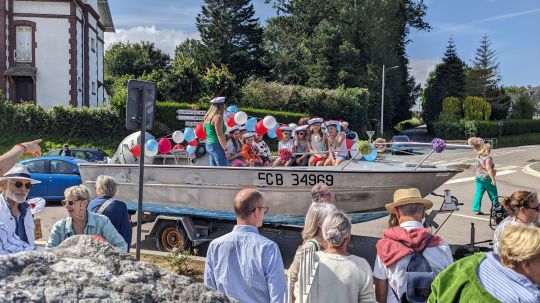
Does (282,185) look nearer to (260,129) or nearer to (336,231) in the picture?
(260,129)

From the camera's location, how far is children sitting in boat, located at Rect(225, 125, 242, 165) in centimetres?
915

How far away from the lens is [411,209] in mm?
4223

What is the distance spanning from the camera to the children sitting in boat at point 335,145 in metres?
9.08

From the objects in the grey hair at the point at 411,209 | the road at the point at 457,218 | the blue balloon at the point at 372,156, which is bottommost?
the road at the point at 457,218

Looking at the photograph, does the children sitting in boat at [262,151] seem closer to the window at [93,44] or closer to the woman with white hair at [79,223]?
the woman with white hair at [79,223]

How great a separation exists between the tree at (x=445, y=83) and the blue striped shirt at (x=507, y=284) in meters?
62.1

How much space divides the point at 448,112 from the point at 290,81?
704 inches

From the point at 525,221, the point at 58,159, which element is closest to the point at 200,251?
the point at 525,221

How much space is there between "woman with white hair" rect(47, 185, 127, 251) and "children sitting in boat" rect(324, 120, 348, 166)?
4927 millimetres

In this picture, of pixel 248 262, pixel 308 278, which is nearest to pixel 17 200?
pixel 248 262

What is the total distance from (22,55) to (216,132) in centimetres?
2827

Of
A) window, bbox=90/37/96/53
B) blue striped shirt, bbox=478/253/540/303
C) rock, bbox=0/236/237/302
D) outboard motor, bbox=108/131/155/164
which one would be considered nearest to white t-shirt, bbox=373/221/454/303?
blue striped shirt, bbox=478/253/540/303

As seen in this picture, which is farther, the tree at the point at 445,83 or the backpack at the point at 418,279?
the tree at the point at 445,83

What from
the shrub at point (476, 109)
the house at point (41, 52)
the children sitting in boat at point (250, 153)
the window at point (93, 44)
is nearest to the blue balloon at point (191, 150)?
the children sitting in boat at point (250, 153)
